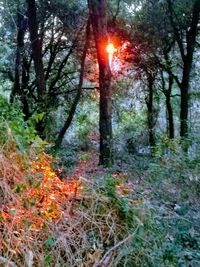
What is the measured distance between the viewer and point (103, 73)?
9.06 m

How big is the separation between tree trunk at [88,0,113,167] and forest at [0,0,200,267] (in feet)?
0.07

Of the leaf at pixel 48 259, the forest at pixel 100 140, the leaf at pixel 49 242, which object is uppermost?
the forest at pixel 100 140

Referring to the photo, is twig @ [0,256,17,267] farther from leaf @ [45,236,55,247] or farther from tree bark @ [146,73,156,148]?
tree bark @ [146,73,156,148]

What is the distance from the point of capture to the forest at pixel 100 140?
3.50m

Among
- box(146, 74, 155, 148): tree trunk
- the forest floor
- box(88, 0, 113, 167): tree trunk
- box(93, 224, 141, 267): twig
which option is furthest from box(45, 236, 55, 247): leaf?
box(146, 74, 155, 148): tree trunk

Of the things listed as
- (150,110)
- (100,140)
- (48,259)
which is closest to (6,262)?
(48,259)

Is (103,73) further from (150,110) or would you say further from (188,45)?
(150,110)

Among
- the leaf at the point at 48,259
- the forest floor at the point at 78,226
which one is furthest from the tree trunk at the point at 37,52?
the leaf at the point at 48,259

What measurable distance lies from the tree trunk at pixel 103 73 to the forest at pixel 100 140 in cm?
2

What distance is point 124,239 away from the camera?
3516 millimetres

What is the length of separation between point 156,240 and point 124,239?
469 millimetres

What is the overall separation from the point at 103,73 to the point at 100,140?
1.41 meters

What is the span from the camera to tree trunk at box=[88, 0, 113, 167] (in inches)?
347

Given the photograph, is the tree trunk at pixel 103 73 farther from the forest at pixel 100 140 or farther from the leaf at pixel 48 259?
the leaf at pixel 48 259
